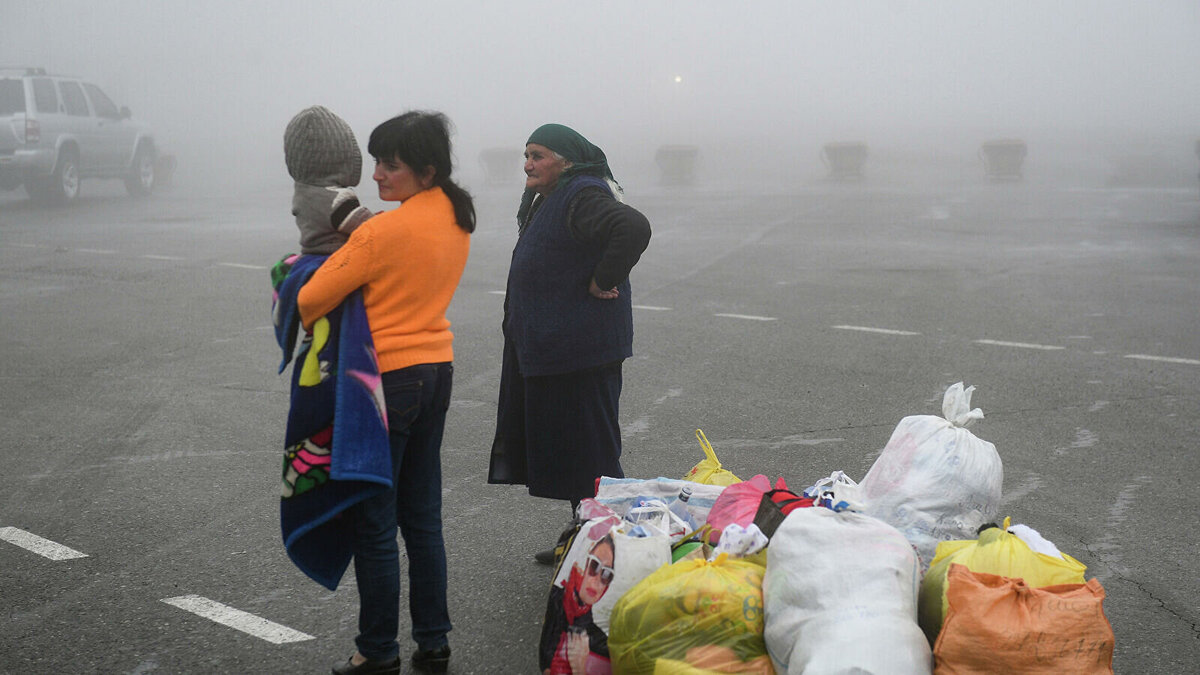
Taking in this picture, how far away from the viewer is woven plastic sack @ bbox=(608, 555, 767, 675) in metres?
2.99

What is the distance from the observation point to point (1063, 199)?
21734mm

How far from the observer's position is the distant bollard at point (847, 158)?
29203 mm

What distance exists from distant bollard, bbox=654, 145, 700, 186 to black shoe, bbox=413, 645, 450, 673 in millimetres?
25816

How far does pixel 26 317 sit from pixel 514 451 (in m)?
6.84

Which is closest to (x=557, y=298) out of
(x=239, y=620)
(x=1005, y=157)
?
(x=239, y=620)

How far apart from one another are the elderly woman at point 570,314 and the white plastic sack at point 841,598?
1185 millimetres

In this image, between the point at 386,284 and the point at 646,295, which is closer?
the point at 386,284

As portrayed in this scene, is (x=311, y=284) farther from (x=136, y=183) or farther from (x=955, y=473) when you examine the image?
(x=136, y=183)

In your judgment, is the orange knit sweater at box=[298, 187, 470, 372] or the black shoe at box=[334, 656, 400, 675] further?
the black shoe at box=[334, 656, 400, 675]

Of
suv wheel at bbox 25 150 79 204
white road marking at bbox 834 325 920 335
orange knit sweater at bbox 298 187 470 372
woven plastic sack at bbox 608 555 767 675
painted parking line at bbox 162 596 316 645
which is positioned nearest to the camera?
woven plastic sack at bbox 608 555 767 675

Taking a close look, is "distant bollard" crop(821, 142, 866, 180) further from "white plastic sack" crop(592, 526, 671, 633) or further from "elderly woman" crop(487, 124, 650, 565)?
"white plastic sack" crop(592, 526, 671, 633)

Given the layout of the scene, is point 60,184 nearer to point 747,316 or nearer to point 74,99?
point 74,99

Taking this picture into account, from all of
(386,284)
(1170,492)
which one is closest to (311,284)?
(386,284)

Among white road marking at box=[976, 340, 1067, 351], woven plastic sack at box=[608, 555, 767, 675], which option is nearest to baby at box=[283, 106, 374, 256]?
woven plastic sack at box=[608, 555, 767, 675]
